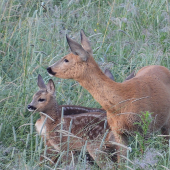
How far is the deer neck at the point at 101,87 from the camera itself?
4703 millimetres

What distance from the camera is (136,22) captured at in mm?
7820

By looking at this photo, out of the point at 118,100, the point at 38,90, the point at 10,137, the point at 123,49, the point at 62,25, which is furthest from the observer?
A: the point at 62,25

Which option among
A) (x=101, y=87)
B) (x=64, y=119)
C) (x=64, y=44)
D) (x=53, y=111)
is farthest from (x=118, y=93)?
(x=64, y=44)

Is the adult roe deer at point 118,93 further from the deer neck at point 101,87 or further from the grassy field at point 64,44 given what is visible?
the grassy field at point 64,44

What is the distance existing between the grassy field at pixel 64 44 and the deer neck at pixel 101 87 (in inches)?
32.0

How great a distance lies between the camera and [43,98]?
Result: 565cm

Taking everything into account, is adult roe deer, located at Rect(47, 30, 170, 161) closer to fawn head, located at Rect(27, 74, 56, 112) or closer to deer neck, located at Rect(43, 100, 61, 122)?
fawn head, located at Rect(27, 74, 56, 112)

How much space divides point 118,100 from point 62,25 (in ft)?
11.2

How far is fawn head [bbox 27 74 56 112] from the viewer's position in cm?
554

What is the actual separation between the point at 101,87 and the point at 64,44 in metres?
2.24

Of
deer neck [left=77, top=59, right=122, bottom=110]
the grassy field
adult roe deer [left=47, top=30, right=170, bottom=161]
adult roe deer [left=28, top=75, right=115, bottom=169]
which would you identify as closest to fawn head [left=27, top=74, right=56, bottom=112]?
adult roe deer [left=28, top=75, right=115, bottom=169]

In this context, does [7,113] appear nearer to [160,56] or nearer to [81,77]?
[81,77]

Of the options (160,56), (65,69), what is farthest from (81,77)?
(160,56)

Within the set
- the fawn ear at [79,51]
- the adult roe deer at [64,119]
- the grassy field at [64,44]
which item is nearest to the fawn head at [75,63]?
the fawn ear at [79,51]
